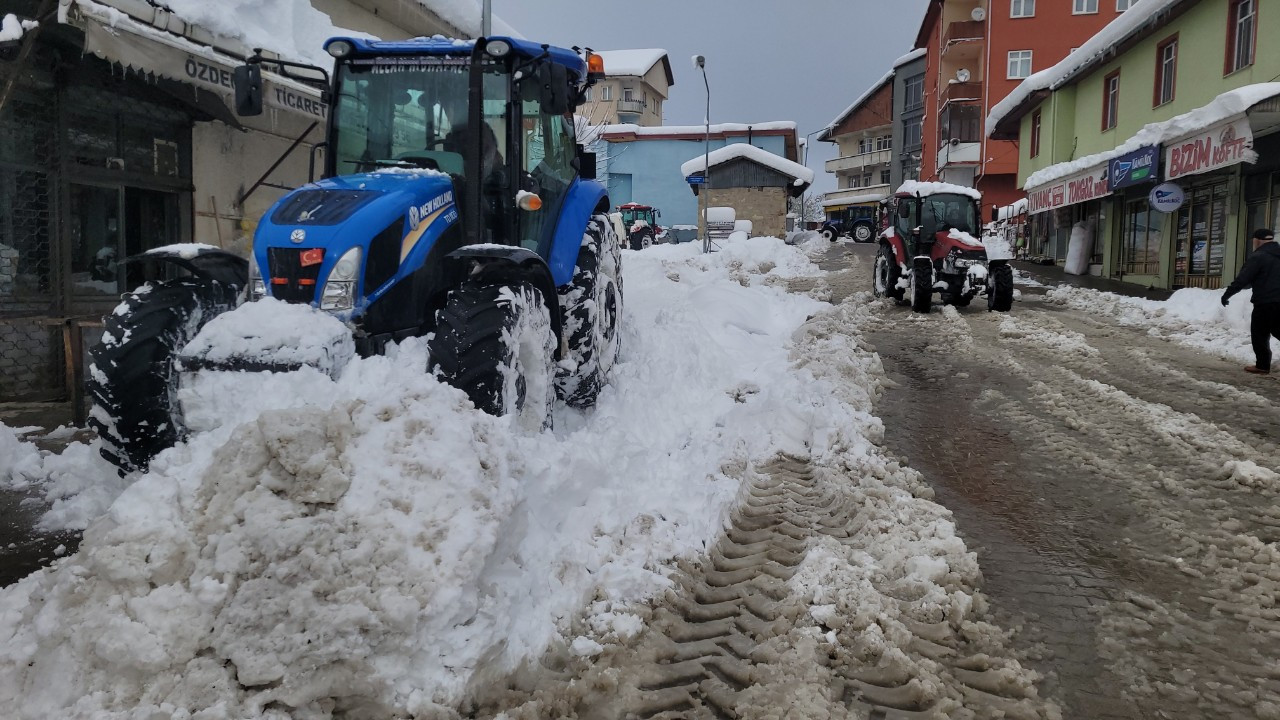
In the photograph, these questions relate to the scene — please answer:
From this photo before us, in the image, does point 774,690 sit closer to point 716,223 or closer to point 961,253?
point 961,253

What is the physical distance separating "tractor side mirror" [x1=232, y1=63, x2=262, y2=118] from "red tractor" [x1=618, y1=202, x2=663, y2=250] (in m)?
24.2

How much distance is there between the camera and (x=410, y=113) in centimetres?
500

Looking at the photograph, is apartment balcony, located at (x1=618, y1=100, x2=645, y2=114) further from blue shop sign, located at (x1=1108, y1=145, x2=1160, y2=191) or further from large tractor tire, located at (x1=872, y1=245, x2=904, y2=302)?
large tractor tire, located at (x1=872, y1=245, x2=904, y2=302)

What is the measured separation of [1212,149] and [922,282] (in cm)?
494

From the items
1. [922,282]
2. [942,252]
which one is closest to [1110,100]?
[942,252]

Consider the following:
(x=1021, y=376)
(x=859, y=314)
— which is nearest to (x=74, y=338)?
(x=1021, y=376)

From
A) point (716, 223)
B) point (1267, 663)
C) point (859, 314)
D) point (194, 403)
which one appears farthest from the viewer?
point (716, 223)

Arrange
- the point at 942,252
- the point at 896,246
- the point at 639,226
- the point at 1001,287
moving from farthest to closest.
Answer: the point at 639,226
the point at 896,246
the point at 942,252
the point at 1001,287

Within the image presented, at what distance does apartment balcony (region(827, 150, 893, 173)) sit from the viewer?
56.6 m

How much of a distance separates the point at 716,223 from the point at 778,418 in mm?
21224

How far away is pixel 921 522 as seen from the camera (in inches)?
160

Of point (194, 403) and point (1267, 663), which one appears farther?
point (194, 403)

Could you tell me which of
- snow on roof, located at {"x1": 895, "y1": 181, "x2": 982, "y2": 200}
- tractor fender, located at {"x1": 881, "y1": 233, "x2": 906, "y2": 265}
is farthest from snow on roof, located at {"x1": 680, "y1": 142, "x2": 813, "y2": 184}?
snow on roof, located at {"x1": 895, "y1": 181, "x2": 982, "y2": 200}

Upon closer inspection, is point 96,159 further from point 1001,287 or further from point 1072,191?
point 1072,191
